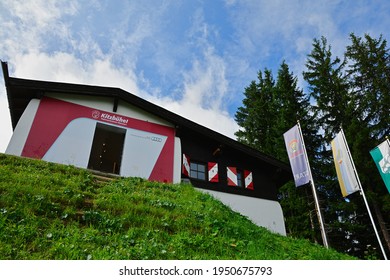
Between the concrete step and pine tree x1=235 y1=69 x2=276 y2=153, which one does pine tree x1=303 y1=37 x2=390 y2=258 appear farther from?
the concrete step

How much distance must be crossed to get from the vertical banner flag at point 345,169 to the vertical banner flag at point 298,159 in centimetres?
132

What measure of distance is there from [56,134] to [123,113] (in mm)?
3105

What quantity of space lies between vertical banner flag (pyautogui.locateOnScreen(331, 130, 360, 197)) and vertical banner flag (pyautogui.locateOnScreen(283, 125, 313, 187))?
1.32 metres

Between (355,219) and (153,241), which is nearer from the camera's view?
(153,241)

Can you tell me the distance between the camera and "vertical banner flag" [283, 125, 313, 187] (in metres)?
11.4

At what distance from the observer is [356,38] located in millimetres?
23500

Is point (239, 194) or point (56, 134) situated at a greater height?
point (56, 134)

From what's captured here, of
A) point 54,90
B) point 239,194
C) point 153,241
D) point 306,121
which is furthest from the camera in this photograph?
point 306,121

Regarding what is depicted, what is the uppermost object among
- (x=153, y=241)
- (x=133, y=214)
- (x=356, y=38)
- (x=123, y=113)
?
(x=356, y=38)

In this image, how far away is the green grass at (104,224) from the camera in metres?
4.07

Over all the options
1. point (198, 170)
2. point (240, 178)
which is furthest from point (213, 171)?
point (240, 178)

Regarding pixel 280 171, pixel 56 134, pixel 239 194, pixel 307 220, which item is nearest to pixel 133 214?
pixel 56 134

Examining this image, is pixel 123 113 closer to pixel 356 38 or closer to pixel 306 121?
pixel 306 121

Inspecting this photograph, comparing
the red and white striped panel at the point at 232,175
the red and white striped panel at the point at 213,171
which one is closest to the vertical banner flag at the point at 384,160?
the red and white striped panel at the point at 232,175
